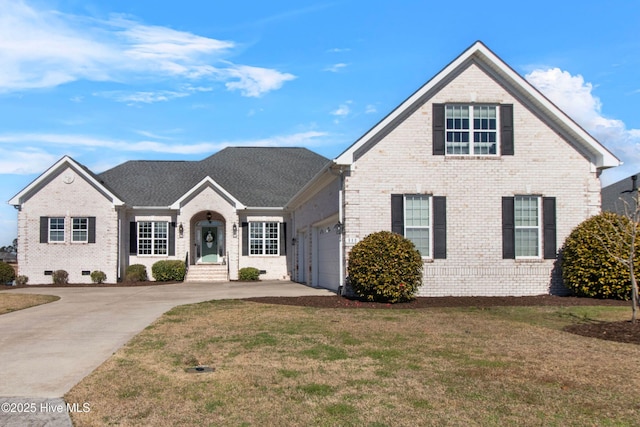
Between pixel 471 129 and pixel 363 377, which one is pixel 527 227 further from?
pixel 363 377

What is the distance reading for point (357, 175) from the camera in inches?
688

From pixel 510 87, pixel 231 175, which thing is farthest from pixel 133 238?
pixel 510 87

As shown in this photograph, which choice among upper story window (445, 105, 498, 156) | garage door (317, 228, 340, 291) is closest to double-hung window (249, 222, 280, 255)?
garage door (317, 228, 340, 291)

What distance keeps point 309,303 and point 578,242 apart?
7960mm

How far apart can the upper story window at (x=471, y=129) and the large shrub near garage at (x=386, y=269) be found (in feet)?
12.8

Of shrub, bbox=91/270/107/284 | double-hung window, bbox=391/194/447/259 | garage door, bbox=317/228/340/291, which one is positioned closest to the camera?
double-hung window, bbox=391/194/447/259

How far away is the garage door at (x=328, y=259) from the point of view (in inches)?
752

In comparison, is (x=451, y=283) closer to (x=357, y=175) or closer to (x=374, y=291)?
(x=374, y=291)

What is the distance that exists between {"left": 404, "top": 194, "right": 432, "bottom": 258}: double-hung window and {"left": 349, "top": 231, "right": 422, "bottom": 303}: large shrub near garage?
1393mm

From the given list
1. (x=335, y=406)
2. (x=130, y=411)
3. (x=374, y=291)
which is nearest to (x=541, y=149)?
(x=374, y=291)

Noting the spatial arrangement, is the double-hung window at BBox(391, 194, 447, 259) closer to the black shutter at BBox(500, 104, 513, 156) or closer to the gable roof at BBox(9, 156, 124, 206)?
the black shutter at BBox(500, 104, 513, 156)

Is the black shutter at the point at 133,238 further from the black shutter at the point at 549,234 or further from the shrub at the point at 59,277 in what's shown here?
the black shutter at the point at 549,234

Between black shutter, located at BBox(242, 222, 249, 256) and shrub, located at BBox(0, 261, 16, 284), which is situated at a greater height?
black shutter, located at BBox(242, 222, 249, 256)

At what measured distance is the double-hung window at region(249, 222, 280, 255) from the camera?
29.2 metres
